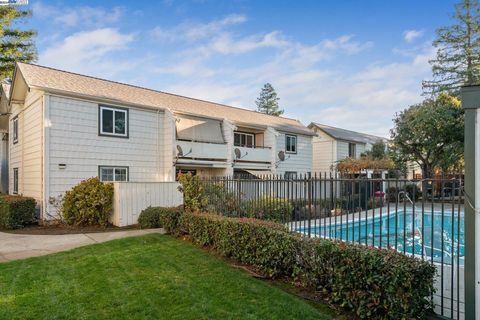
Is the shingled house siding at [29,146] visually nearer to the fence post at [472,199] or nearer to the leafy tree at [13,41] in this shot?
the leafy tree at [13,41]

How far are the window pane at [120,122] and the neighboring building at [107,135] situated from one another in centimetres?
5

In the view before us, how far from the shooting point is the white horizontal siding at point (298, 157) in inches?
1008

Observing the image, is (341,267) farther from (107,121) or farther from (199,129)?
(199,129)

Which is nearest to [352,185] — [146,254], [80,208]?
[146,254]

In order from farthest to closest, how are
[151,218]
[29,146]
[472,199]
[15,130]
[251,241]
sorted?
[15,130]
[29,146]
[151,218]
[251,241]
[472,199]

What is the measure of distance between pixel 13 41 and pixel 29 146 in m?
20.0

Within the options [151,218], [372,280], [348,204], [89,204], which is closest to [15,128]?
[89,204]

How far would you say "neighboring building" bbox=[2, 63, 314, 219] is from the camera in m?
14.6

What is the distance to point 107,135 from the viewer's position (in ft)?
53.2

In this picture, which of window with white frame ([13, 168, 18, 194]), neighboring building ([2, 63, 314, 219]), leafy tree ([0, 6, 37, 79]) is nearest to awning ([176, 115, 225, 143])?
neighboring building ([2, 63, 314, 219])

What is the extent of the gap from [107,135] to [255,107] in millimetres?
44002

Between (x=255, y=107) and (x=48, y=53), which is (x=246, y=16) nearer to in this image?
(x=48, y=53)

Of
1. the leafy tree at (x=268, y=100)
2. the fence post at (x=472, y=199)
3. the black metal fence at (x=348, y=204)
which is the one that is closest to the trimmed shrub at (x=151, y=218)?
the black metal fence at (x=348, y=204)

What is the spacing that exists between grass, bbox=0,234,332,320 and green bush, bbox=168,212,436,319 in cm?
44
